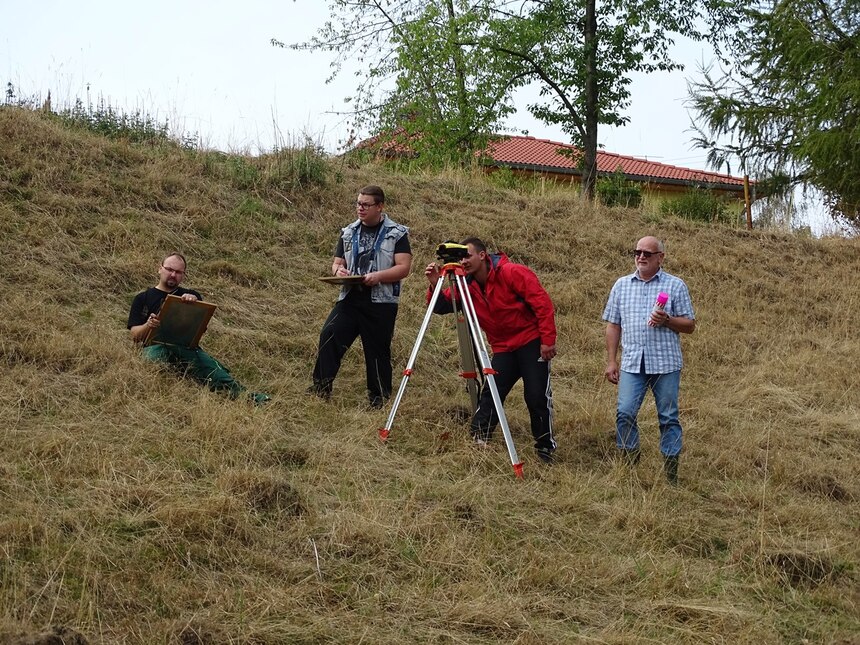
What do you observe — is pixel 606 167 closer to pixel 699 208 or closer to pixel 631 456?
pixel 699 208

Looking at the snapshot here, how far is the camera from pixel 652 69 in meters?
19.1

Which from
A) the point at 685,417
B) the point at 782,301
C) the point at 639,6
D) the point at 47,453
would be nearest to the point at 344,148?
the point at 639,6

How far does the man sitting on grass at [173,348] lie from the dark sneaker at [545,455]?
2.26 m

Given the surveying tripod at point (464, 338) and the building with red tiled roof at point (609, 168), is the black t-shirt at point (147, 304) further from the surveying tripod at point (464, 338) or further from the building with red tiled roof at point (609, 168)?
the building with red tiled roof at point (609, 168)

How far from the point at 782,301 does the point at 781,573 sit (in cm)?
929

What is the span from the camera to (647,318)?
6887mm

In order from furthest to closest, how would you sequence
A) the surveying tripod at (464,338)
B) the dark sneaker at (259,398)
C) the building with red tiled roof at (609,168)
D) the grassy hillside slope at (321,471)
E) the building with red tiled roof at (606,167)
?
the building with red tiled roof at (606,167) → the building with red tiled roof at (609,168) → the dark sneaker at (259,398) → the surveying tripod at (464,338) → the grassy hillside slope at (321,471)

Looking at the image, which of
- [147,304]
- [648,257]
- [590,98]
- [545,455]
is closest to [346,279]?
[147,304]

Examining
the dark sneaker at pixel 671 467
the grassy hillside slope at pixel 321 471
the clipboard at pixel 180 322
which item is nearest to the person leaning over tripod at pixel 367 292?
the grassy hillside slope at pixel 321 471

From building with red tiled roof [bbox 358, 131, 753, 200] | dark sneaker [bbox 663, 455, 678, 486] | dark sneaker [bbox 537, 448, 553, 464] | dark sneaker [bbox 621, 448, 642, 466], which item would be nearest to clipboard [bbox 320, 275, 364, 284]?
dark sneaker [bbox 537, 448, 553, 464]

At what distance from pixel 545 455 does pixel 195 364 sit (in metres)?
2.95

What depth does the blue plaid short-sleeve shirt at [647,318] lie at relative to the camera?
6.82m

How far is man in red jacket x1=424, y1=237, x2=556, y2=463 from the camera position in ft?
22.6

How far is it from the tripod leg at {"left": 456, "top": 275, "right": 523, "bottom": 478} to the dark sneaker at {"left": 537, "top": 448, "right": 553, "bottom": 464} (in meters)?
0.45
